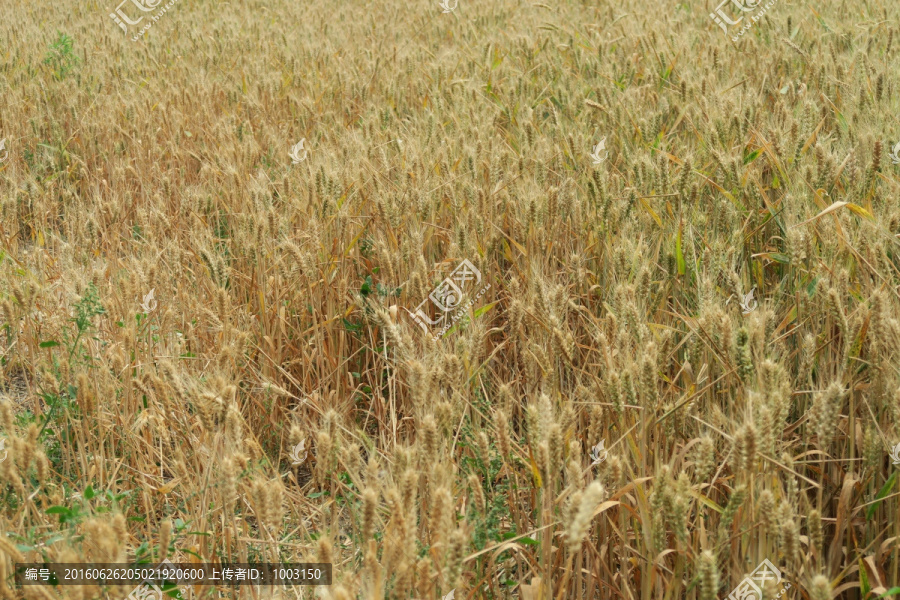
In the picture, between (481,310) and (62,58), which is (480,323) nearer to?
(481,310)

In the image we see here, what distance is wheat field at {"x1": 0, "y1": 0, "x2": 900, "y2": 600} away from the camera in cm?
122

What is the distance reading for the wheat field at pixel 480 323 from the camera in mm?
1220

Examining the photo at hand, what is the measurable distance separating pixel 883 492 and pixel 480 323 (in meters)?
0.89

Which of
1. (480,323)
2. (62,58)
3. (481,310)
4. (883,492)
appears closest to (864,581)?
(883,492)

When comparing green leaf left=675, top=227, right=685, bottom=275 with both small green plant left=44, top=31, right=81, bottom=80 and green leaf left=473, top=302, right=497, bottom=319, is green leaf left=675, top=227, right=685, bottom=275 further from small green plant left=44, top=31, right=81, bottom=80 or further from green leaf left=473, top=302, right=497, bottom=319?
small green plant left=44, top=31, right=81, bottom=80

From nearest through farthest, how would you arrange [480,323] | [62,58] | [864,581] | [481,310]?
[864,581] → [480,323] → [481,310] → [62,58]

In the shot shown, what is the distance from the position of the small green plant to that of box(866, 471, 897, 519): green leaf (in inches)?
198

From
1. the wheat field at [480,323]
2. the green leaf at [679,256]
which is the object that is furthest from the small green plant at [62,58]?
the green leaf at [679,256]

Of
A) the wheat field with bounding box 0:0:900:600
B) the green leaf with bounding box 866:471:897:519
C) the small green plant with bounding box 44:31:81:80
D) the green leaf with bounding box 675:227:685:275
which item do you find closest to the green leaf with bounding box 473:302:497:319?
the wheat field with bounding box 0:0:900:600

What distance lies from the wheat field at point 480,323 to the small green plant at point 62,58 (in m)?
0.28

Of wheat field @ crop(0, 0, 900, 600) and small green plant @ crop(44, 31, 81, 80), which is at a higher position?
small green plant @ crop(44, 31, 81, 80)

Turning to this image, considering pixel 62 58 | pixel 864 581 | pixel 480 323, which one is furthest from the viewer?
pixel 62 58

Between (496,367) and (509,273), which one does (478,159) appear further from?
(496,367)

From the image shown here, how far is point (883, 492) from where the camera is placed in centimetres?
131
